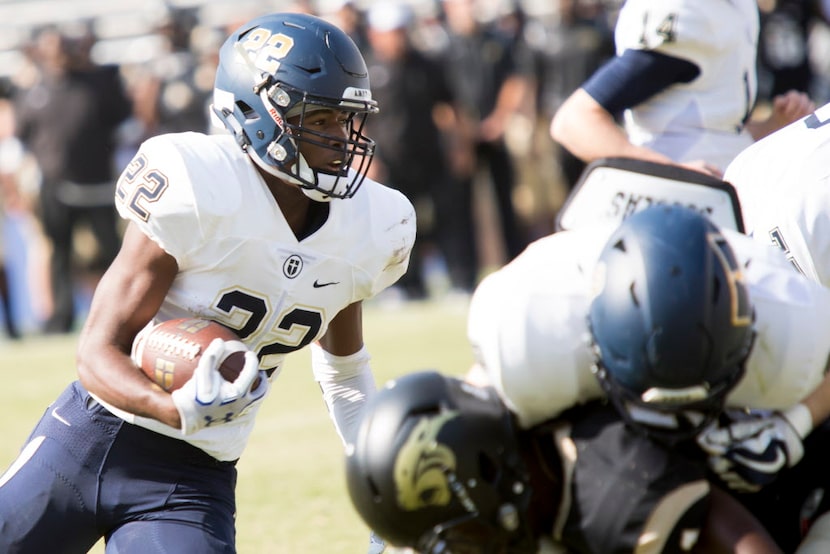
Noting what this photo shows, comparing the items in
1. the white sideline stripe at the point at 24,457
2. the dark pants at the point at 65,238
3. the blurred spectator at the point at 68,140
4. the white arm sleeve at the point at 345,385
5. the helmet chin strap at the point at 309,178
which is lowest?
the dark pants at the point at 65,238

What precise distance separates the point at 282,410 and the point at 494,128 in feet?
15.5

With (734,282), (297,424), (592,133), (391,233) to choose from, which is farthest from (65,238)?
(734,282)

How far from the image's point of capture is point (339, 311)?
3.28 meters

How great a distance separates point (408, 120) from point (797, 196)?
7.32m

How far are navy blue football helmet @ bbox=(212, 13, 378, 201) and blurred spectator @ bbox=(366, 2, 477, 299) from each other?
6.98 m

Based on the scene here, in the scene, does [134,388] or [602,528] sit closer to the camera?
[602,528]

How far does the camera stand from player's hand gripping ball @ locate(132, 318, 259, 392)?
2717mm

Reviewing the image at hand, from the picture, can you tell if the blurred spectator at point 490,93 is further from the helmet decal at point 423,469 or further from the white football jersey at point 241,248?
the helmet decal at point 423,469

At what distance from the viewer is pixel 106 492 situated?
9.80 feet

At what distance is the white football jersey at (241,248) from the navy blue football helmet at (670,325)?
1062 millimetres

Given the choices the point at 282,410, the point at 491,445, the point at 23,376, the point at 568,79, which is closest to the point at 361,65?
the point at 491,445

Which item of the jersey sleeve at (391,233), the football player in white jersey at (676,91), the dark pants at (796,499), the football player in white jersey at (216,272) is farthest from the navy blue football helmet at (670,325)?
the football player in white jersey at (676,91)

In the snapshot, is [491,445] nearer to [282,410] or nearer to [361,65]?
[361,65]

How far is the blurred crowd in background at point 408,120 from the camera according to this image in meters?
10.2
